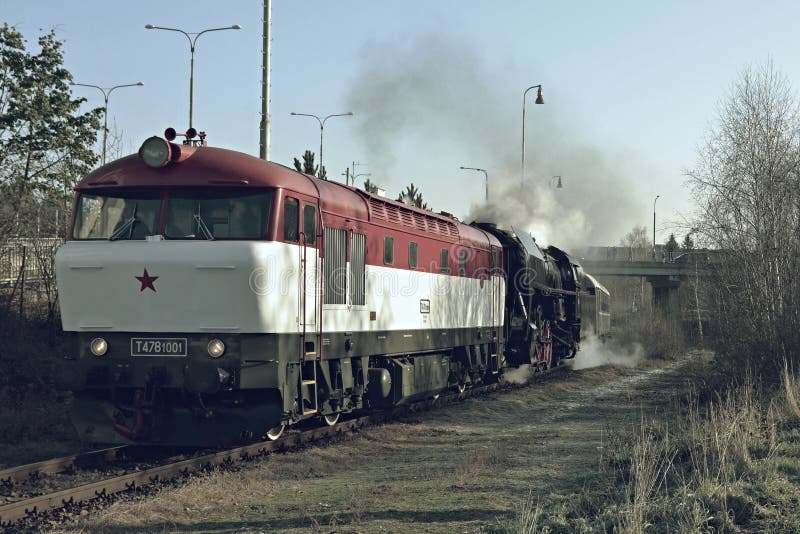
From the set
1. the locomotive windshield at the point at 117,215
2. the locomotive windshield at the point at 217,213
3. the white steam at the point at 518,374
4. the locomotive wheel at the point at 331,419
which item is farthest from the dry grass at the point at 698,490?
the white steam at the point at 518,374

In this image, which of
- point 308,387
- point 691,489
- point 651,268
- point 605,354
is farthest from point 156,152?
point 651,268

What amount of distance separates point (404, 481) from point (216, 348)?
2875 millimetres

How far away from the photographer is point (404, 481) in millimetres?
10531

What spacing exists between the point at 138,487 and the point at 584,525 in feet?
17.0

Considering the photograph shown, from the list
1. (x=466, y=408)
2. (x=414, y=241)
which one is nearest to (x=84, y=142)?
(x=414, y=241)

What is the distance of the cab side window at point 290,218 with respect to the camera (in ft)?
36.0

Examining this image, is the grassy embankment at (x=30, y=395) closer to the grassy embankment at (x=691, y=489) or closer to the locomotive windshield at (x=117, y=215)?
the locomotive windshield at (x=117, y=215)

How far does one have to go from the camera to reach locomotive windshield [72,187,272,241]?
10.7 m

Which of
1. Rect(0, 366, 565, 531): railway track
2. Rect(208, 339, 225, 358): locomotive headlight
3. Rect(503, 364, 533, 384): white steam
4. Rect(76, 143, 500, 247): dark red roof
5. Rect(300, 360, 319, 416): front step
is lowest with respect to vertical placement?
Rect(0, 366, 565, 531): railway track

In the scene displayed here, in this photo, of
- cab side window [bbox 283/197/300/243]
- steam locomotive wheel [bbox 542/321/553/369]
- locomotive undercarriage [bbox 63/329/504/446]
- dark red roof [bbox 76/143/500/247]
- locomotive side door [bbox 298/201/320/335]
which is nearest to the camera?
locomotive undercarriage [bbox 63/329/504/446]

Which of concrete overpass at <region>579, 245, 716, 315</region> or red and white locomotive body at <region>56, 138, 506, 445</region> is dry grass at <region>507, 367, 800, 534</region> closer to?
red and white locomotive body at <region>56, 138, 506, 445</region>

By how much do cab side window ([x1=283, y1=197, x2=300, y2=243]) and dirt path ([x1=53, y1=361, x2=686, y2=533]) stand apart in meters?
3.05

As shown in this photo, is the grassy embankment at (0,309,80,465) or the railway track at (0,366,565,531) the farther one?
the grassy embankment at (0,309,80,465)

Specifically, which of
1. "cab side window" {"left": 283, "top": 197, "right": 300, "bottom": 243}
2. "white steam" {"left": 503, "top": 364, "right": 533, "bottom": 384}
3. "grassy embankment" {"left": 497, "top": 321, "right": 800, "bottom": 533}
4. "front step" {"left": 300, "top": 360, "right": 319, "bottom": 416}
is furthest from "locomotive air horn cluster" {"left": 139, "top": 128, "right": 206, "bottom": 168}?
"white steam" {"left": 503, "top": 364, "right": 533, "bottom": 384}
